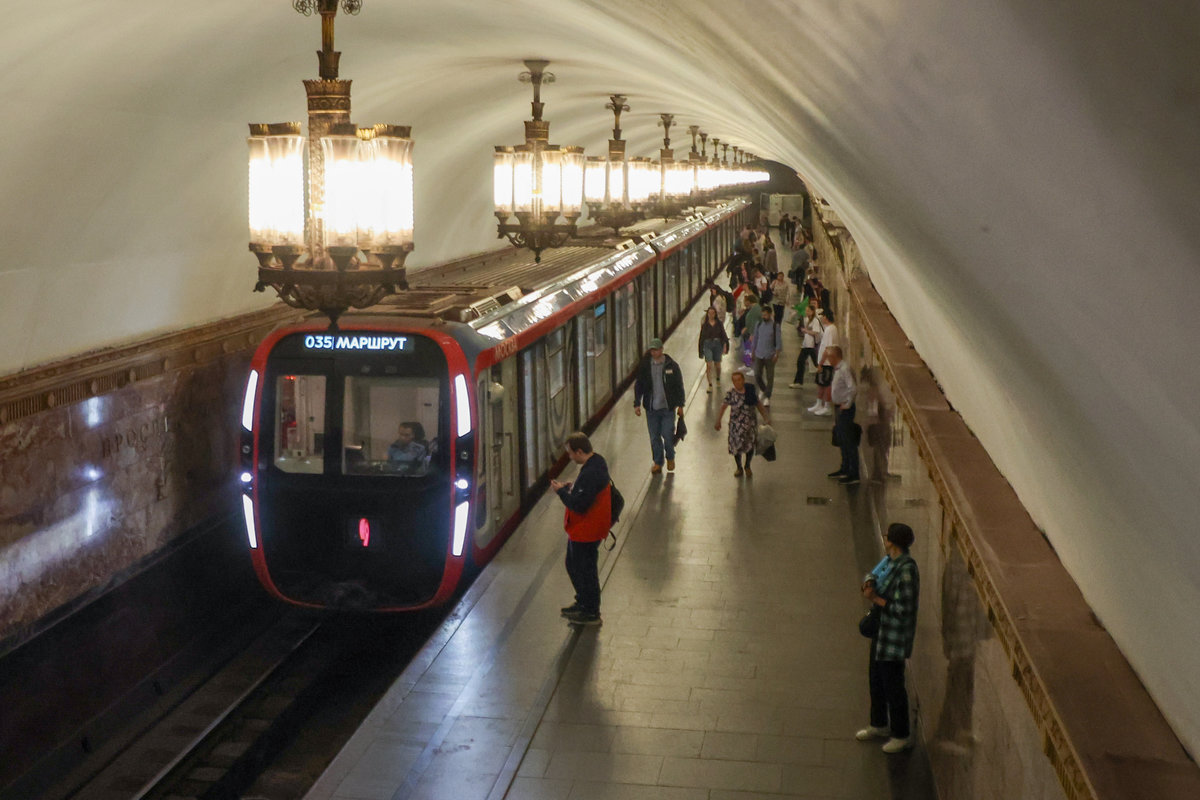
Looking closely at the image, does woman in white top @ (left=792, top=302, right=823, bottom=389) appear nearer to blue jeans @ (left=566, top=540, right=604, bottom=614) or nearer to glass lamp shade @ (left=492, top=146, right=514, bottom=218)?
glass lamp shade @ (left=492, top=146, right=514, bottom=218)

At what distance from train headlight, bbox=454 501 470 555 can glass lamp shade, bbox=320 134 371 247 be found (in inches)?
156

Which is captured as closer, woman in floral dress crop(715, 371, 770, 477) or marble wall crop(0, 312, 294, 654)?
marble wall crop(0, 312, 294, 654)

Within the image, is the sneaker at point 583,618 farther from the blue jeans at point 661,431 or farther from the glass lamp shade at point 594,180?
the glass lamp shade at point 594,180

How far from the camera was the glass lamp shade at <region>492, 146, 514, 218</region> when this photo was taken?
9.91m

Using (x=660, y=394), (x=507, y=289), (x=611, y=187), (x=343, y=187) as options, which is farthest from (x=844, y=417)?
(x=343, y=187)

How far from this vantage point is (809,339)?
18.9m

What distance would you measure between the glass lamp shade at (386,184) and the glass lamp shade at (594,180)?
7178mm

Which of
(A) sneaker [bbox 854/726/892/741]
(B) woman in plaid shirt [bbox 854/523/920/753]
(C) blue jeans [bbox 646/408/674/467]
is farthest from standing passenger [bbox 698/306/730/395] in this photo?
(B) woman in plaid shirt [bbox 854/523/920/753]

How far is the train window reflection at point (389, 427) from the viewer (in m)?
9.08

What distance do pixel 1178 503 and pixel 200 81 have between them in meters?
8.00

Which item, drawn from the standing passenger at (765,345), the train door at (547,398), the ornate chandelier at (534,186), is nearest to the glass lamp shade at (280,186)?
the ornate chandelier at (534,186)

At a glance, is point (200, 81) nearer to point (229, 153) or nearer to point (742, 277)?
point (229, 153)

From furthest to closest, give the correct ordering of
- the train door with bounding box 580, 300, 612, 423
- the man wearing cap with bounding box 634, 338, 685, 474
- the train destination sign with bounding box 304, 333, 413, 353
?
the train door with bounding box 580, 300, 612, 423 < the man wearing cap with bounding box 634, 338, 685, 474 < the train destination sign with bounding box 304, 333, 413, 353

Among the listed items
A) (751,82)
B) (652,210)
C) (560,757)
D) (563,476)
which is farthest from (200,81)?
(652,210)
